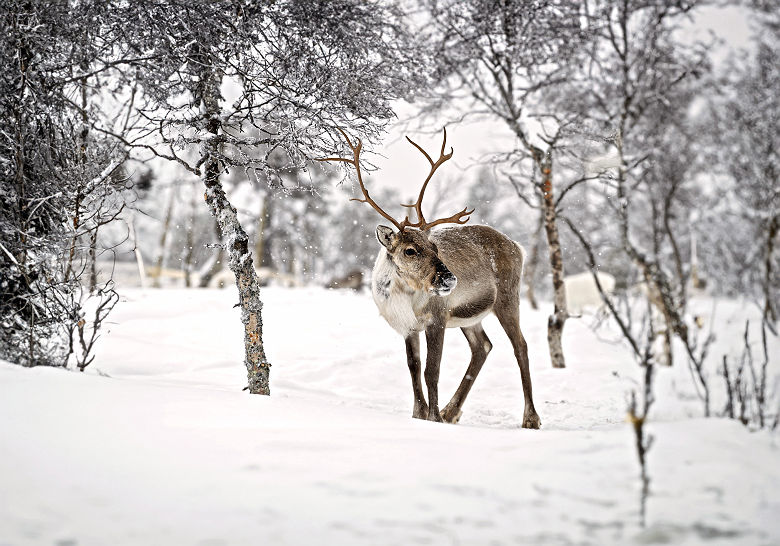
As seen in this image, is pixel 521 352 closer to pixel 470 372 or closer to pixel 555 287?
pixel 470 372

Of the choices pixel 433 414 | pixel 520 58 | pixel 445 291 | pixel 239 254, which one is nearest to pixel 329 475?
pixel 445 291

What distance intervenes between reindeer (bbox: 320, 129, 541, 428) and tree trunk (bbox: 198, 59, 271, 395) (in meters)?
0.98

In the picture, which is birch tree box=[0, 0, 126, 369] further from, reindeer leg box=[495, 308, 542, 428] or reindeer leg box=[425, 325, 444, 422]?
reindeer leg box=[495, 308, 542, 428]

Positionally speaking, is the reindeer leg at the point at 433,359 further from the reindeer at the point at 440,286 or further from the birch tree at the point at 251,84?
the birch tree at the point at 251,84

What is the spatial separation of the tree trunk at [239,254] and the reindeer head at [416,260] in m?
1.19

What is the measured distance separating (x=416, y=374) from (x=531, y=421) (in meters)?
1.16

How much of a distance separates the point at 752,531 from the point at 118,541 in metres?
2.31

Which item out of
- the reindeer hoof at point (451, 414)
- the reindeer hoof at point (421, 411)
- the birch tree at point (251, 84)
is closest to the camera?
the birch tree at point (251, 84)

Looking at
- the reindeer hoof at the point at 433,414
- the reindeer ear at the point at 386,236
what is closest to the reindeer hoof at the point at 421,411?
the reindeer hoof at the point at 433,414

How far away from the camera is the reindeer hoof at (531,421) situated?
17.2ft

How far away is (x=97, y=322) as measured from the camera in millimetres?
4797

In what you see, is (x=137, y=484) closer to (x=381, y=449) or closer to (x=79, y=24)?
(x=381, y=449)

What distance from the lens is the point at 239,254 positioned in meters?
4.87

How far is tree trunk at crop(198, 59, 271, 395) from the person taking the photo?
4.86 meters
